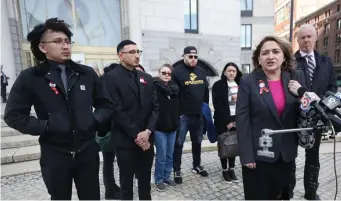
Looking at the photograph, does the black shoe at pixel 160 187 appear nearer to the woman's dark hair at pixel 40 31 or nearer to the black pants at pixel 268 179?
the black pants at pixel 268 179

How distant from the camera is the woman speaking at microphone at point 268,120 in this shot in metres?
1.99

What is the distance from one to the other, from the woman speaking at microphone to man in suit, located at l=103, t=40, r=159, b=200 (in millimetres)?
1135

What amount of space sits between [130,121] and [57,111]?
2.72 ft

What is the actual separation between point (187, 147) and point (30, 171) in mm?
3472

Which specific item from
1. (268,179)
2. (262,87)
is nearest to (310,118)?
(262,87)

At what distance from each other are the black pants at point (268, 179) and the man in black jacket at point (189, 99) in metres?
1.83

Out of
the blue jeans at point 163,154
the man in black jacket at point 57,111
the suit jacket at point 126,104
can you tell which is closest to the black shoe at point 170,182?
the blue jeans at point 163,154

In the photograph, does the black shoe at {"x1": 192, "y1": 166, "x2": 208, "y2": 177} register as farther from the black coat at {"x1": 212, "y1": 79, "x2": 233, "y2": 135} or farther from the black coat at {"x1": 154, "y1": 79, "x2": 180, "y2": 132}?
the black coat at {"x1": 154, "y1": 79, "x2": 180, "y2": 132}

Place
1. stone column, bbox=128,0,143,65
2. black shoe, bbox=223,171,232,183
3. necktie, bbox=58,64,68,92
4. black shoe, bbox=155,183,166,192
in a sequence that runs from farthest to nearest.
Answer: stone column, bbox=128,0,143,65
black shoe, bbox=223,171,232,183
black shoe, bbox=155,183,166,192
necktie, bbox=58,64,68,92

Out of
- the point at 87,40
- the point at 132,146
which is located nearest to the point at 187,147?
the point at 132,146

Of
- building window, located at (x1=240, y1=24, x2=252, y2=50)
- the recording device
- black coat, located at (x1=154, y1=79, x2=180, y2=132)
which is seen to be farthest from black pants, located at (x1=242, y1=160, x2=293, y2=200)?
building window, located at (x1=240, y1=24, x2=252, y2=50)

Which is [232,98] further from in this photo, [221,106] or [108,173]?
[108,173]

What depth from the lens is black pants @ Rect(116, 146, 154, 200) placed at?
2.54m

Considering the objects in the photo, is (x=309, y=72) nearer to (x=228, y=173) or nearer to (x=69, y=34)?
(x=228, y=173)
